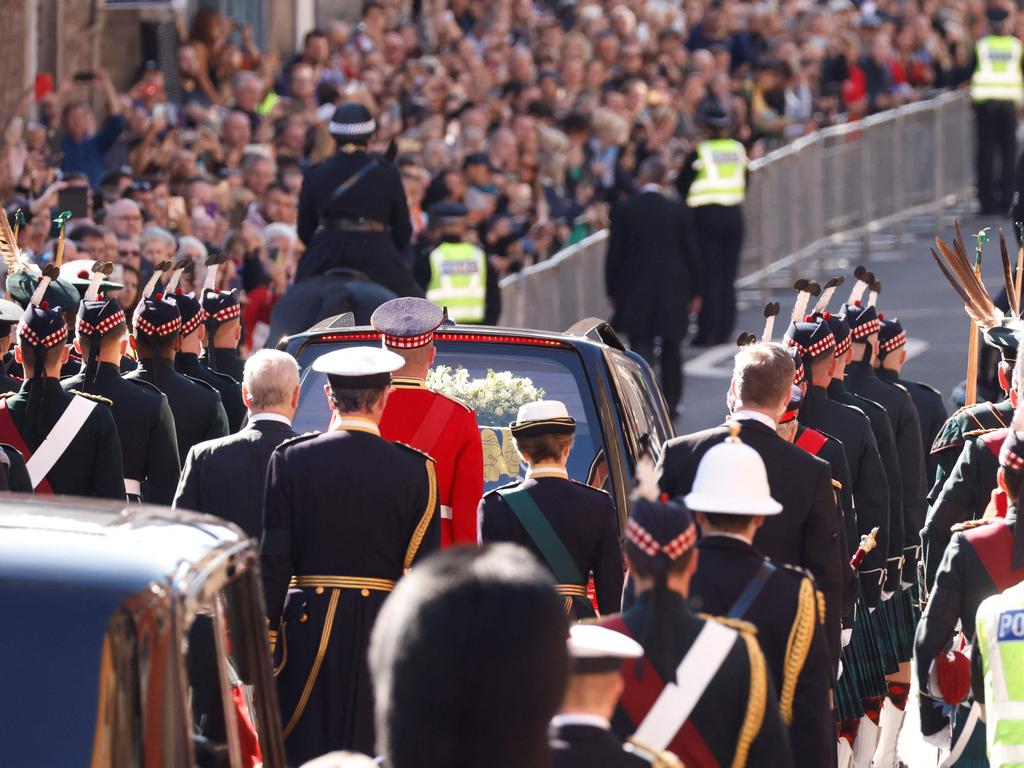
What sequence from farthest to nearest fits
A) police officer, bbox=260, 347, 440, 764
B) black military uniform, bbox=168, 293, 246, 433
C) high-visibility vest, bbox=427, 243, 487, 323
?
1. high-visibility vest, bbox=427, 243, 487, 323
2. black military uniform, bbox=168, 293, 246, 433
3. police officer, bbox=260, 347, 440, 764

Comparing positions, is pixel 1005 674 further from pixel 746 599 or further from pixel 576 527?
pixel 576 527

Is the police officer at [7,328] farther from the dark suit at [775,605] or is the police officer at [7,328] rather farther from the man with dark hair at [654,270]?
the man with dark hair at [654,270]

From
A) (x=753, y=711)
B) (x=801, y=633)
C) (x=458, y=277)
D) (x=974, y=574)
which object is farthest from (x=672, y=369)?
(x=753, y=711)

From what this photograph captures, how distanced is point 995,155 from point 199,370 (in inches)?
668

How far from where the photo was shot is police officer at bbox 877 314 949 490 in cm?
1059

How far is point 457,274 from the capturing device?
50.5ft

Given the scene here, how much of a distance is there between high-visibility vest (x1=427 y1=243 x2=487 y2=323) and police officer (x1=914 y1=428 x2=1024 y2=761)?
29.4 feet

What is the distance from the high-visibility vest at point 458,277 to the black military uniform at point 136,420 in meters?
6.90

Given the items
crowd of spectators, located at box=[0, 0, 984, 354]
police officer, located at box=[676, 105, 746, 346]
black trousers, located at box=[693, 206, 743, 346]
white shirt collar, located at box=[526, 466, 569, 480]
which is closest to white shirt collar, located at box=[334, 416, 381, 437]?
white shirt collar, located at box=[526, 466, 569, 480]

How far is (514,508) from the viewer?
7.07 meters

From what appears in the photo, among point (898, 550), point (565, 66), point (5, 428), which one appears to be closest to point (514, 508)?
point (5, 428)

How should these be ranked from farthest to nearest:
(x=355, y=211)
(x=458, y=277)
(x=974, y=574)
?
(x=458, y=277) < (x=355, y=211) < (x=974, y=574)

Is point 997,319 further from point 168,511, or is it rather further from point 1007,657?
point 168,511

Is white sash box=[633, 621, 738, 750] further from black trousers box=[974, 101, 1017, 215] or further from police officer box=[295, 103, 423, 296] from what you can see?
black trousers box=[974, 101, 1017, 215]
